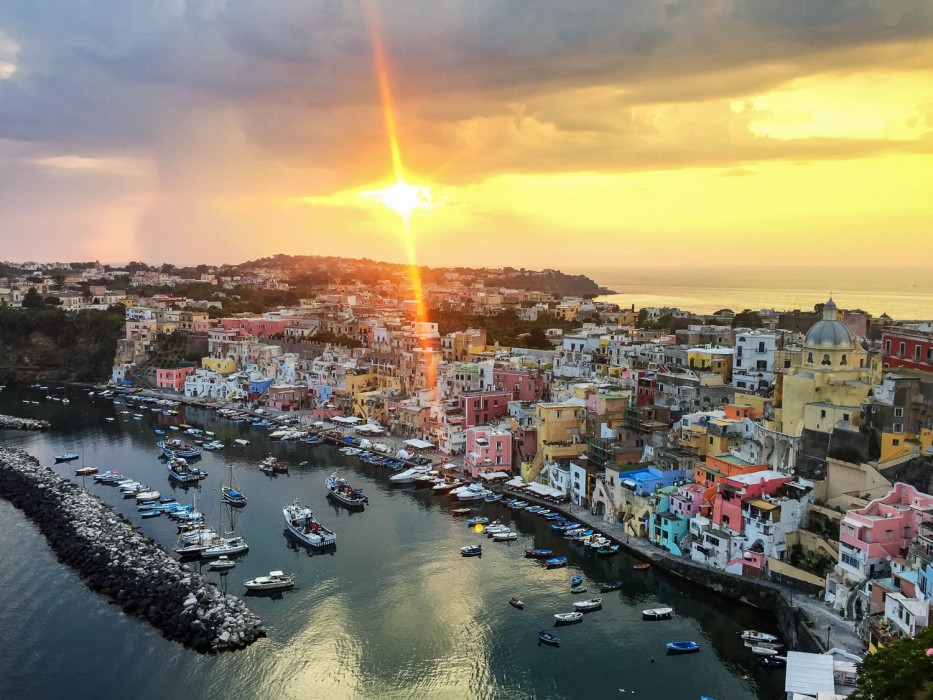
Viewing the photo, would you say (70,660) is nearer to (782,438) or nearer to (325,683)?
(325,683)

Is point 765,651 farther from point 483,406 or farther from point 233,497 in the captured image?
point 233,497

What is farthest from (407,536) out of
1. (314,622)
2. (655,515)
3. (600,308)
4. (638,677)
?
(600,308)

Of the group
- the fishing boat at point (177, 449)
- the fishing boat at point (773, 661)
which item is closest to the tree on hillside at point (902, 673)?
the fishing boat at point (773, 661)

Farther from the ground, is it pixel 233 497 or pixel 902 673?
pixel 902 673

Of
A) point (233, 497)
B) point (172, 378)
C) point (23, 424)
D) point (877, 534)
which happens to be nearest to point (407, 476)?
point (233, 497)

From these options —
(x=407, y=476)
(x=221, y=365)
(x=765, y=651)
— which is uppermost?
(x=221, y=365)

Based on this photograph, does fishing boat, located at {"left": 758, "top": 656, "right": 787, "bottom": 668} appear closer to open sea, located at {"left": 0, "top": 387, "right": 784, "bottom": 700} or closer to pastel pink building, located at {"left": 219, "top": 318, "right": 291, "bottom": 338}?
open sea, located at {"left": 0, "top": 387, "right": 784, "bottom": 700}
